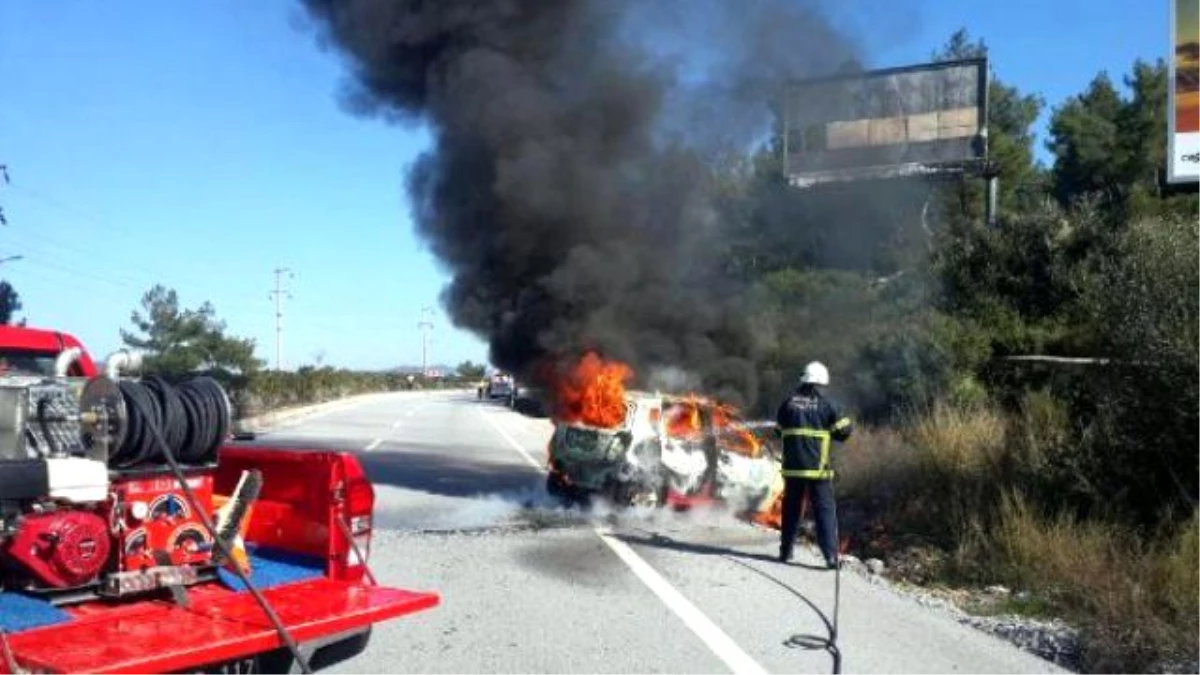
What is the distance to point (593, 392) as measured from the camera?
42.4 ft

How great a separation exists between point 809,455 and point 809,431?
0.66 ft

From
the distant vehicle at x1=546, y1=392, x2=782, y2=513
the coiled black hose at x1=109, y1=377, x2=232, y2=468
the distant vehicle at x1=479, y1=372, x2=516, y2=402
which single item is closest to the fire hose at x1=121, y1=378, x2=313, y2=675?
the coiled black hose at x1=109, y1=377, x2=232, y2=468

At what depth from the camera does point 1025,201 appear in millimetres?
33406

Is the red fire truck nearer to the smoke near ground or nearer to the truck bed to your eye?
the truck bed

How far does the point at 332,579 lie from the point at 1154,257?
6.78 m

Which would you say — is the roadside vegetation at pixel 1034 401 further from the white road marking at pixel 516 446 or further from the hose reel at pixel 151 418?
the hose reel at pixel 151 418

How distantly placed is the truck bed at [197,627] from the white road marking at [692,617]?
2241 mm

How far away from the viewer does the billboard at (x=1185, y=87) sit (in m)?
12.2

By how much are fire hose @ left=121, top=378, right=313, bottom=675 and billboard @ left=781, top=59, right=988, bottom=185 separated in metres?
17.7

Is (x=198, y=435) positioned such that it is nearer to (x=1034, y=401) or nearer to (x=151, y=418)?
(x=151, y=418)

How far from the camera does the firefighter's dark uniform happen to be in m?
9.29

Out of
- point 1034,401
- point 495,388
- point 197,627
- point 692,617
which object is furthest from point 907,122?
point 495,388

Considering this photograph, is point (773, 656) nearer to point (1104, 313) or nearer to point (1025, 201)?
point (1104, 313)

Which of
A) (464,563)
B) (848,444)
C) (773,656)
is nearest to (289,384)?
(848,444)
